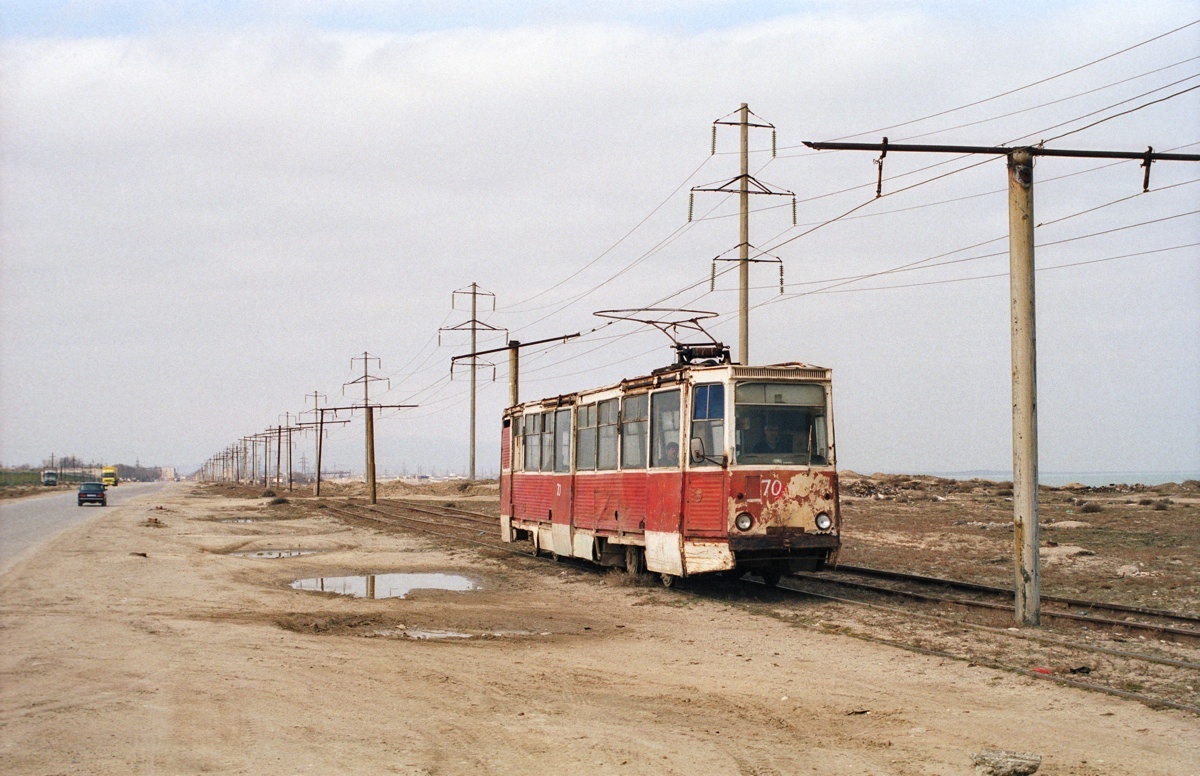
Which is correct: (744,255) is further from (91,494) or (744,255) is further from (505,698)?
(91,494)

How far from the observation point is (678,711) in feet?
27.2

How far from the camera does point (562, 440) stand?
835 inches

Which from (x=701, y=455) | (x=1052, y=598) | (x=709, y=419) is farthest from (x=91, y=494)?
(x=1052, y=598)

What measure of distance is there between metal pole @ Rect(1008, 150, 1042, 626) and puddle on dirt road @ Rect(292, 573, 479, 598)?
911 cm

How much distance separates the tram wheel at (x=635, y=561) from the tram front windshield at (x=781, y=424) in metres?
3.68

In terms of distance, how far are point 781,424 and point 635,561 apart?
4184 mm

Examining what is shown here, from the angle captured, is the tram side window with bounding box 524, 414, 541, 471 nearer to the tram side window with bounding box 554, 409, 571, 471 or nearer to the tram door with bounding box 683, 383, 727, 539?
the tram side window with bounding box 554, 409, 571, 471

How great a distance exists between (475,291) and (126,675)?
52.8 m

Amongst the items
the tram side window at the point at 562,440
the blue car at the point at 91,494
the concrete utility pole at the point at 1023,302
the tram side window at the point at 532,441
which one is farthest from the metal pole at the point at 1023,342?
the blue car at the point at 91,494

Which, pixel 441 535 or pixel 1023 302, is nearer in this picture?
pixel 1023 302

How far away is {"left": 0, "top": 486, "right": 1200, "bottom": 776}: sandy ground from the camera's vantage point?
6.80m

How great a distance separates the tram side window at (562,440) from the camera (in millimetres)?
20828

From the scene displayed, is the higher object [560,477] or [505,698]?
[560,477]

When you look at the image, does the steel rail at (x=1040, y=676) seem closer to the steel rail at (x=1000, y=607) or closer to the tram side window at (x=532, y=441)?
the steel rail at (x=1000, y=607)
